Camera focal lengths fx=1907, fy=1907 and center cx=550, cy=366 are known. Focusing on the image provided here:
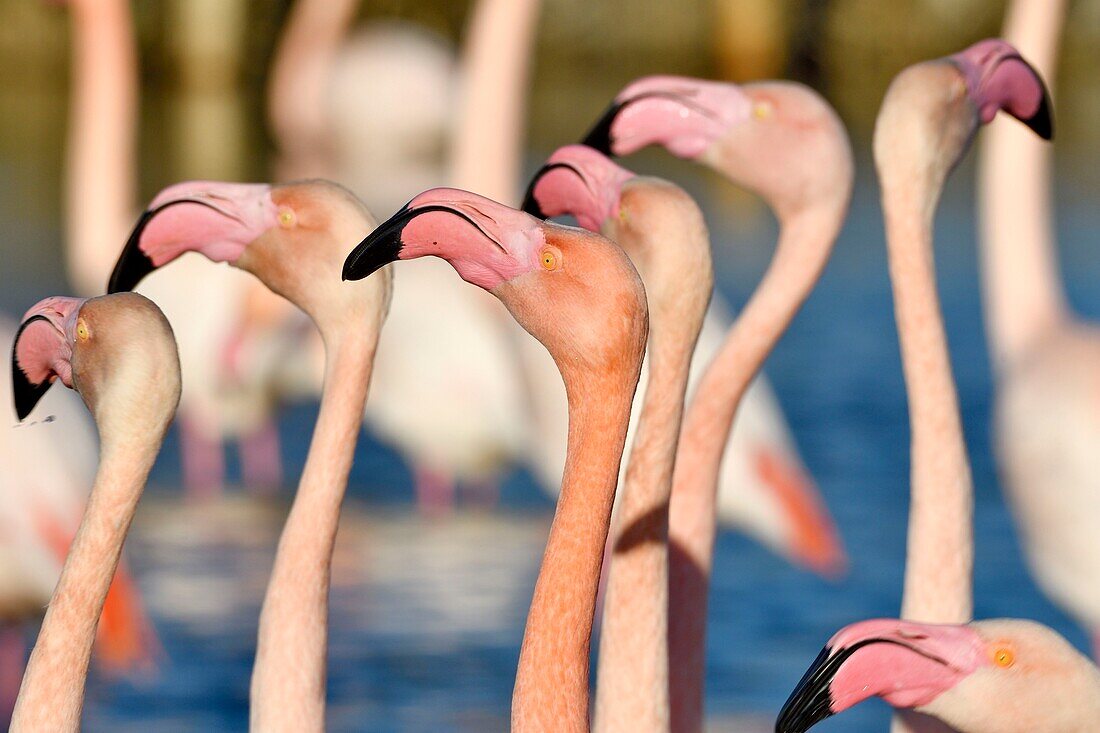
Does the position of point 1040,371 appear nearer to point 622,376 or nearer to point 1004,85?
point 1004,85

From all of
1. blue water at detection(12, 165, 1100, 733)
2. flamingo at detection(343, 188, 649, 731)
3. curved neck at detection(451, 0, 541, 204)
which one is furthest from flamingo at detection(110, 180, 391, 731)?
curved neck at detection(451, 0, 541, 204)

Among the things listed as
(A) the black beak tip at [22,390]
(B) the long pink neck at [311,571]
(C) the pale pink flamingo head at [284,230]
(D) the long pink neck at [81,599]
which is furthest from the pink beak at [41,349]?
(B) the long pink neck at [311,571]

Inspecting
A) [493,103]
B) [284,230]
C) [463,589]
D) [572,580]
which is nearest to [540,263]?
[572,580]

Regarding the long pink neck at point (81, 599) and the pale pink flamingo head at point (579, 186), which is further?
the pale pink flamingo head at point (579, 186)

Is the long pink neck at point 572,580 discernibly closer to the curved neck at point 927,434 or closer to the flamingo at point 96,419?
the flamingo at point 96,419

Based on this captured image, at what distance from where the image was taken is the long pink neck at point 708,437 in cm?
314

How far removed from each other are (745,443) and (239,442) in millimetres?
4512

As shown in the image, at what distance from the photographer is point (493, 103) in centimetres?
654

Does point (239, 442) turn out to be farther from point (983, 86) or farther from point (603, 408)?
point (603, 408)

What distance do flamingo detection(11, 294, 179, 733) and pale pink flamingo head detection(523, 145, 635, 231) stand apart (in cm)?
60

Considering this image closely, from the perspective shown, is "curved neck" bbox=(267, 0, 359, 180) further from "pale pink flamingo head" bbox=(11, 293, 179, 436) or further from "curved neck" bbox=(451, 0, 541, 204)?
"pale pink flamingo head" bbox=(11, 293, 179, 436)

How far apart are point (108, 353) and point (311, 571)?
511 mm

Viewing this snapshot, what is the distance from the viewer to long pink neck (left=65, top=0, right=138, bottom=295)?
7504 mm

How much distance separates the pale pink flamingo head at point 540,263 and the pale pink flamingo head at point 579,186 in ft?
1.62
